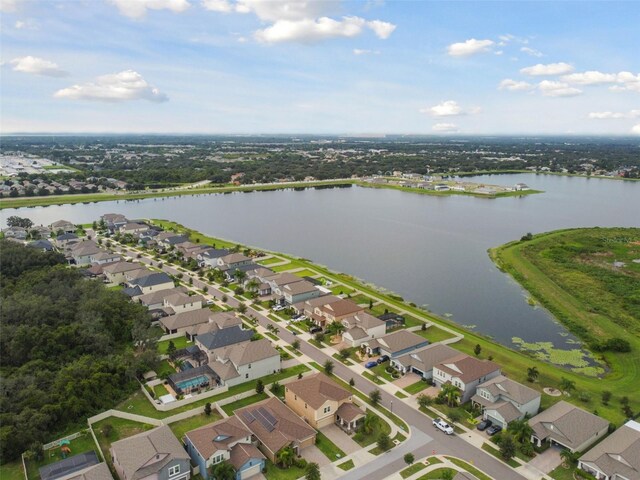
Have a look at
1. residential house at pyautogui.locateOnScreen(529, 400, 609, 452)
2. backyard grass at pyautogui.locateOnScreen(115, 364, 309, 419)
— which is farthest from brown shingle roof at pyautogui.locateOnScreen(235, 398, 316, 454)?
residential house at pyautogui.locateOnScreen(529, 400, 609, 452)

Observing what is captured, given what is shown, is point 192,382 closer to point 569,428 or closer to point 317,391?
point 317,391

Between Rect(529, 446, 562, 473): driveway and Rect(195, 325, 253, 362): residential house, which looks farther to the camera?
Rect(195, 325, 253, 362): residential house

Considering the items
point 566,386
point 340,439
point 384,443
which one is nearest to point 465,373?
point 566,386

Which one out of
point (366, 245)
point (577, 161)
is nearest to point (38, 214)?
point (366, 245)

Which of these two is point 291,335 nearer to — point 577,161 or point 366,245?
point 366,245

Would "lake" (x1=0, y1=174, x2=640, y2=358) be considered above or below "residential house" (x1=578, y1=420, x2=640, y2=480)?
above

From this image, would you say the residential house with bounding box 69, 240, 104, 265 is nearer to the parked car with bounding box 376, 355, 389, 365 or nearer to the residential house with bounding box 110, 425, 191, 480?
the residential house with bounding box 110, 425, 191, 480

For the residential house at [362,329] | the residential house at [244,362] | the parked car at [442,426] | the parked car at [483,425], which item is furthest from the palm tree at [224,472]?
the residential house at [362,329]
